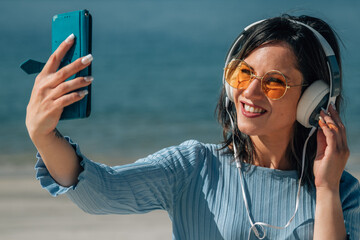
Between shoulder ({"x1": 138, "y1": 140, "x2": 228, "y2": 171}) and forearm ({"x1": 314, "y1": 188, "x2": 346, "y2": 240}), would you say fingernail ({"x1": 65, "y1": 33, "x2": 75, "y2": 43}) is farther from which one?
forearm ({"x1": 314, "y1": 188, "x2": 346, "y2": 240})

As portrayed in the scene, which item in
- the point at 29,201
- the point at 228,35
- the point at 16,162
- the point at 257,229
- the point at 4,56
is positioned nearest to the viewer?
the point at 257,229

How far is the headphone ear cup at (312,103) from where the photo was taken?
2.16 meters

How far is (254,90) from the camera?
6.93ft

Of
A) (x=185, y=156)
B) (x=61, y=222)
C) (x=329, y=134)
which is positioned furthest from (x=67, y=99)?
(x=61, y=222)

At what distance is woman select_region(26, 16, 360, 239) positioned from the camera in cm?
208

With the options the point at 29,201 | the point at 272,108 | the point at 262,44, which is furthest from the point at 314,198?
the point at 29,201

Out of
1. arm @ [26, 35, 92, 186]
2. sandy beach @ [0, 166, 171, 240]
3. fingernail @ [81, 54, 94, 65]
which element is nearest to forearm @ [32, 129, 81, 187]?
arm @ [26, 35, 92, 186]

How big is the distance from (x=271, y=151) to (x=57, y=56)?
89 centimetres

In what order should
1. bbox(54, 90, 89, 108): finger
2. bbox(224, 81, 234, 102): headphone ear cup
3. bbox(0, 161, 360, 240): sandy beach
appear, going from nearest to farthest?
bbox(54, 90, 89, 108): finger < bbox(224, 81, 234, 102): headphone ear cup < bbox(0, 161, 360, 240): sandy beach

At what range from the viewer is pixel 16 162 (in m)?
7.51

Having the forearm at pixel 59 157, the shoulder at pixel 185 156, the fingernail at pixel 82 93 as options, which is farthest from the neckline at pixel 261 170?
the fingernail at pixel 82 93

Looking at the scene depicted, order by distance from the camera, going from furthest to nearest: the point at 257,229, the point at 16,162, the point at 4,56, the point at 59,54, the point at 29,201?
the point at 4,56 → the point at 16,162 → the point at 29,201 → the point at 257,229 → the point at 59,54

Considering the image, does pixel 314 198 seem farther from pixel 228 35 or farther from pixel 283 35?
pixel 228 35

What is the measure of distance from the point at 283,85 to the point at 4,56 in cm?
1722
